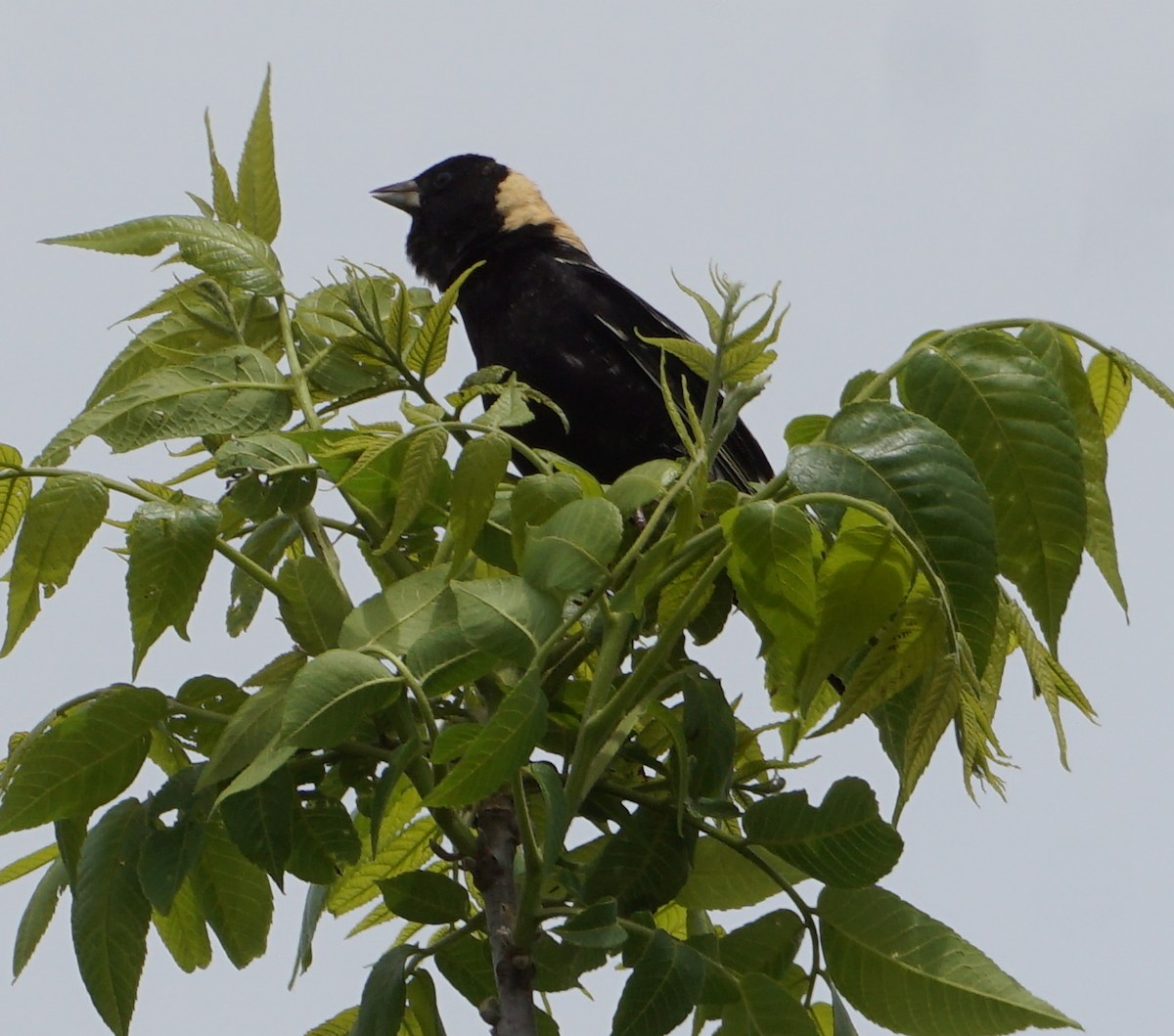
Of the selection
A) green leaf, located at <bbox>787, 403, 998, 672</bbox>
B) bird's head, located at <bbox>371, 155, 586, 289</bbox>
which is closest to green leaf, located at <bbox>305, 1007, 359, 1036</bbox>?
green leaf, located at <bbox>787, 403, 998, 672</bbox>

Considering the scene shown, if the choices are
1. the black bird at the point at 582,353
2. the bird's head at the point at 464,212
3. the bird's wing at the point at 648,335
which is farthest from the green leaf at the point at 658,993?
the bird's head at the point at 464,212

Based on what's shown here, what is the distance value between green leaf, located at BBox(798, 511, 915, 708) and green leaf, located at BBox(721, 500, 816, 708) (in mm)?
14

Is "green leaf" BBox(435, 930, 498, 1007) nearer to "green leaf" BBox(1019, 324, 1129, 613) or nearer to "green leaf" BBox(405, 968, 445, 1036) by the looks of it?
"green leaf" BBox(405, 968, 445, 1036)

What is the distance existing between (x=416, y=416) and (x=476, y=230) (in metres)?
2.29

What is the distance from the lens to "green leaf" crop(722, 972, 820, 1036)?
1000mm

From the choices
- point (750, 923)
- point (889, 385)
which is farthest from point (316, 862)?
point (889, 385)

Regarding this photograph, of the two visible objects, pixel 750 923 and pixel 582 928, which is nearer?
pixel 582 928

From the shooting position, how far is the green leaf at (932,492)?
920 millimetres

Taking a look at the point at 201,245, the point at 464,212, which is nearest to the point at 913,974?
the point at 201,245

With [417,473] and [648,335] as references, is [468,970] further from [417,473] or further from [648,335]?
[648,335]

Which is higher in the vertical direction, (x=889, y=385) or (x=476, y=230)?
(x=476, y=230)

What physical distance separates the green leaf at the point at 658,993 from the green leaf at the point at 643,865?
4.1 inches

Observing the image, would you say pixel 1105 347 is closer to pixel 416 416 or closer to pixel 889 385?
pixel 889 385

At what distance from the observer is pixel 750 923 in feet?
3.66
